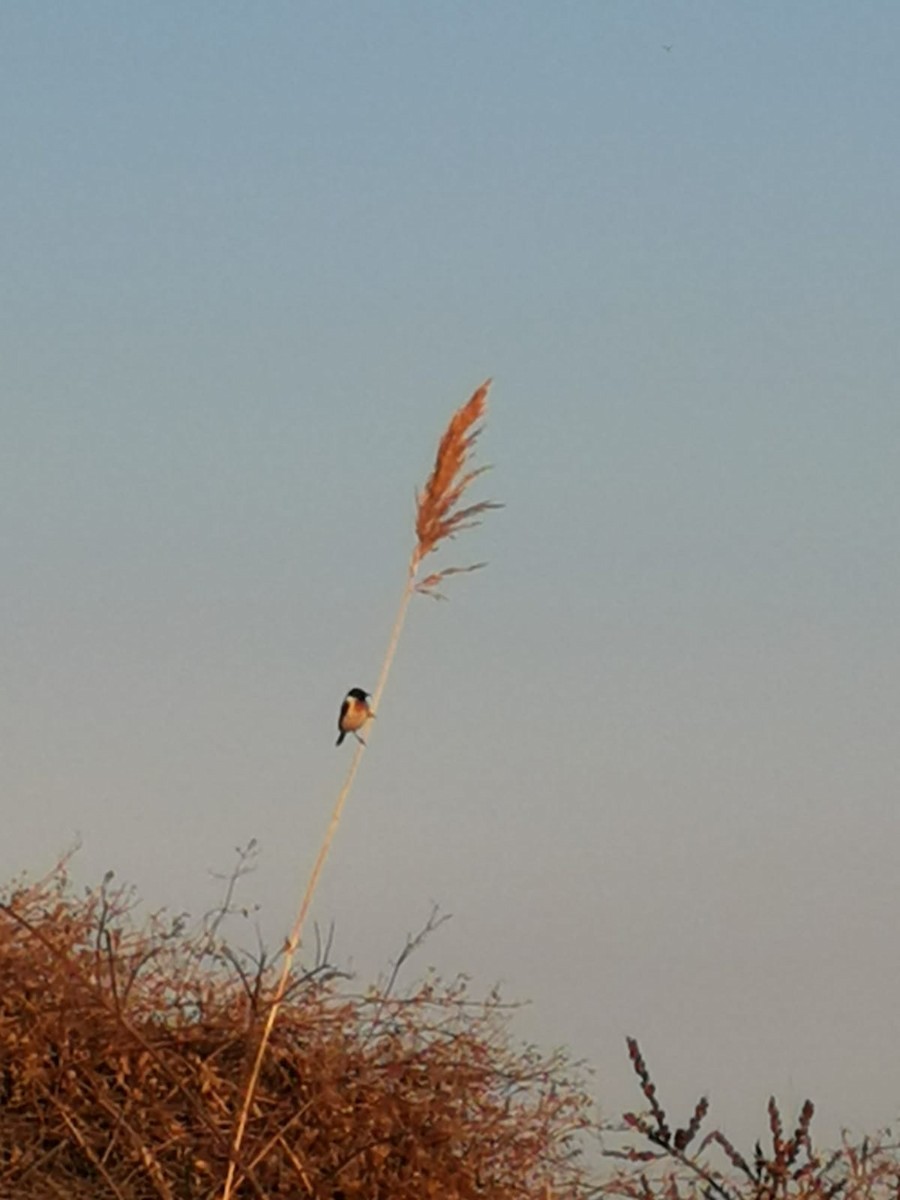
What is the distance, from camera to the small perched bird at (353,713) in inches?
254

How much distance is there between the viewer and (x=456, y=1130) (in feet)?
23.6

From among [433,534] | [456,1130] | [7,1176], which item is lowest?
[7,1176]

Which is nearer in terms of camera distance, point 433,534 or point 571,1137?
point 433,534

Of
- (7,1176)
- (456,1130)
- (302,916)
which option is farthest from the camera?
(456,1130)

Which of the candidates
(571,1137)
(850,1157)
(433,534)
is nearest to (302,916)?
(433,534)

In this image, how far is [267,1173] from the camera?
6.82 metres

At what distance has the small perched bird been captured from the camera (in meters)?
6.44

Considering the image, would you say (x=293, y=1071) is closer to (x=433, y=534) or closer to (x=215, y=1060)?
(x=215, y=1060)

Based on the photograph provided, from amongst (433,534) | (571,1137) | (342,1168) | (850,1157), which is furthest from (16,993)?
(850,1157)

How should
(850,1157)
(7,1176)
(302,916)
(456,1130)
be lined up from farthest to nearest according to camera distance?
(456,1130) → (7,1176) → (302,916) → (850,1157)

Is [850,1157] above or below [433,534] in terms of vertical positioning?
below

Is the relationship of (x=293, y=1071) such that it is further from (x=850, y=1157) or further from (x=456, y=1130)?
(x=850, y=1157)

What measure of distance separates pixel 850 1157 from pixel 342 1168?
2.19 meters

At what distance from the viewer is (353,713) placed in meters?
6.49
